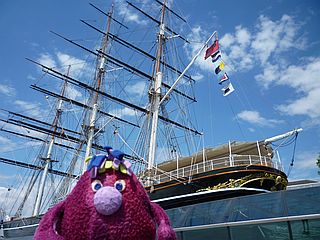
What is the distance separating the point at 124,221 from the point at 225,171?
877cm

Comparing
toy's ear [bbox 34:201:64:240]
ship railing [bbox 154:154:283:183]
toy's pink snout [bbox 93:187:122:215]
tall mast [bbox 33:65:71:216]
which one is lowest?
toy's ear [bbox 34:201:64:240]

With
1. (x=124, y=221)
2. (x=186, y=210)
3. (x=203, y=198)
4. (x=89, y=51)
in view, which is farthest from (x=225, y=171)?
(x=89, y=51)

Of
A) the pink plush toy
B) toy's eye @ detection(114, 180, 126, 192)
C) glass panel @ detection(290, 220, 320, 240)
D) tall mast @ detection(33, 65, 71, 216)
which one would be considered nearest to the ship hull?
glass panel @ detection(290, 220, 320, 240)

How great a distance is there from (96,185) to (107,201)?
278mm

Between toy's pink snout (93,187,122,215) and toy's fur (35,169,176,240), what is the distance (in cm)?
6

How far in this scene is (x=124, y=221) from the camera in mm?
2715

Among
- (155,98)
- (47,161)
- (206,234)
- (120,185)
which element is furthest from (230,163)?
(47,161)

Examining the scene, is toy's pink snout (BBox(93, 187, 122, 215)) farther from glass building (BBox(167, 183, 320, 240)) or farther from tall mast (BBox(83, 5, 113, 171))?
tall mast (BBox(83, 5, 113, 171))

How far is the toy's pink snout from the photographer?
2680 mm

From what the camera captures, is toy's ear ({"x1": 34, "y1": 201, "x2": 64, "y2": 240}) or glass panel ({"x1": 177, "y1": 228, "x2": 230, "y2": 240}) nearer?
toy's ear ({"x1": 34, "y1": 201, "x2": 64, "y2": 240})

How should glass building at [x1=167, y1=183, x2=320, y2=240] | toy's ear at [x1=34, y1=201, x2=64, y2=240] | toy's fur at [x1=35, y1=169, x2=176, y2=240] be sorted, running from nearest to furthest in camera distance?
toy's fur at [x1=35, y1=169, x2=176, y2=240]
toy's ear at [x1=34, y1=201, x2=64, y2=240]
glass building at [x1=167, y1=183, x2=320, y2=240]

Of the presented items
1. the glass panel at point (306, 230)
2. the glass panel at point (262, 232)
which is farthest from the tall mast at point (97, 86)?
the glass panel at point (306, 230)

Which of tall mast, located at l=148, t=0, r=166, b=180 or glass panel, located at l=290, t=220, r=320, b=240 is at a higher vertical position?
tall mast, located at l=148, t=0, r=166, b=180

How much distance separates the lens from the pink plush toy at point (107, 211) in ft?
8.80
